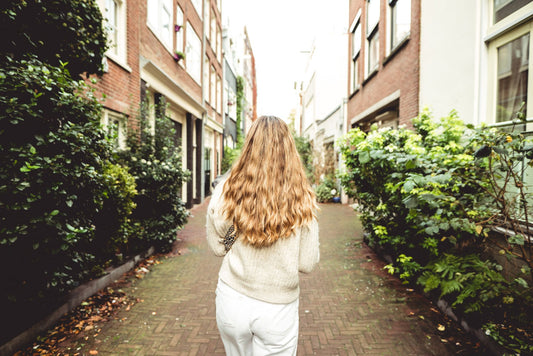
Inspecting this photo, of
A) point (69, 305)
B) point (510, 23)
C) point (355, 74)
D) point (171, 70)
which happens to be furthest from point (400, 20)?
point (69, 305)

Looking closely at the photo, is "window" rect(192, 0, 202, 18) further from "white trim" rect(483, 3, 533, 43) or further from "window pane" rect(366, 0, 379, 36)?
"white trim" rect(483, 3, 533, 43)

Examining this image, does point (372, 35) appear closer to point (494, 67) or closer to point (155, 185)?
point (494, 67)

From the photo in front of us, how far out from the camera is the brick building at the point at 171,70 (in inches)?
268

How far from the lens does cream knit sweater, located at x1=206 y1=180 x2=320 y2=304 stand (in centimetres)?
163

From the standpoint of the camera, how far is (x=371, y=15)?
1050 cm

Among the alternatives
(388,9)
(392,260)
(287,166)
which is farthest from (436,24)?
(287,166)

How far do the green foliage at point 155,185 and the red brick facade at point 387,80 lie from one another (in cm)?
548

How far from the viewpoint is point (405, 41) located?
7.42 metres

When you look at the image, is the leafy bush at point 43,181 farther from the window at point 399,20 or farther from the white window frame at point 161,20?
the window at point 399,20

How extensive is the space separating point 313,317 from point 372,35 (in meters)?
9.82

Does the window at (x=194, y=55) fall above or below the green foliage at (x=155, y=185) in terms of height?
above

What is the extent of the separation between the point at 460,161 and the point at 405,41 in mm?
5158

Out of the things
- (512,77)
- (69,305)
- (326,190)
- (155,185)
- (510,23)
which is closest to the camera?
(69,305)

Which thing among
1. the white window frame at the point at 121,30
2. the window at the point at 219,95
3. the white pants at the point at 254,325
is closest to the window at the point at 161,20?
the white window frame at the point at 121,30
